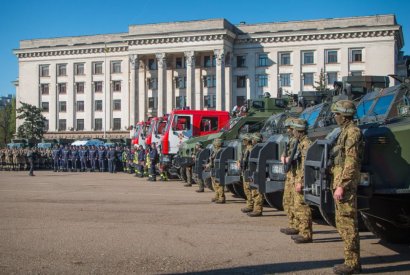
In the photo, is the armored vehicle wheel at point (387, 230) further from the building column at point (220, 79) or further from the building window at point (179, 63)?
the building window at point (179, 63)

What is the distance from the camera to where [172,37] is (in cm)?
7056

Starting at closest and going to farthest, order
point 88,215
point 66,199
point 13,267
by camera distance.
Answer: point 13,267 → point 88,215 → point 66,199

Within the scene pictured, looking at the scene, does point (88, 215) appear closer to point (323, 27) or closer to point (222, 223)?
point (222, 223)

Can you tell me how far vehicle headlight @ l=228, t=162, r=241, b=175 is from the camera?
479 inches

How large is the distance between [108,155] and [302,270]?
1129 inches

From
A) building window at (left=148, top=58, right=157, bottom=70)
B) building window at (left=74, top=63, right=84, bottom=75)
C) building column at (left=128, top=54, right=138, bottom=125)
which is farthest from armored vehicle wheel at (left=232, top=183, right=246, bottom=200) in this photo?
building window at (left=74, top=63, right=84, bottom=75)

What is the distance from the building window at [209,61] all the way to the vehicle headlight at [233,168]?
6055 cm

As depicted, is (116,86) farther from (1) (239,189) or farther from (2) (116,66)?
(1) (239,189)

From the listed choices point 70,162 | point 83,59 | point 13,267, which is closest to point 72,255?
point 13,267

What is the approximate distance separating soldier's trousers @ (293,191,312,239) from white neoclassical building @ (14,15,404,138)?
60.2m

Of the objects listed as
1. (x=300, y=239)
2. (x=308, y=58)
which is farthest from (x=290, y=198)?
(x=308, y=58)

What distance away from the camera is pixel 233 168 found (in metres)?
12.3

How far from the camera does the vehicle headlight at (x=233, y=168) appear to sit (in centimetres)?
1216

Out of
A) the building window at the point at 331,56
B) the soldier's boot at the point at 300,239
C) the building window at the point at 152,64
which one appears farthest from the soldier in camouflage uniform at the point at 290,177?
the building window at the point at 152,64
